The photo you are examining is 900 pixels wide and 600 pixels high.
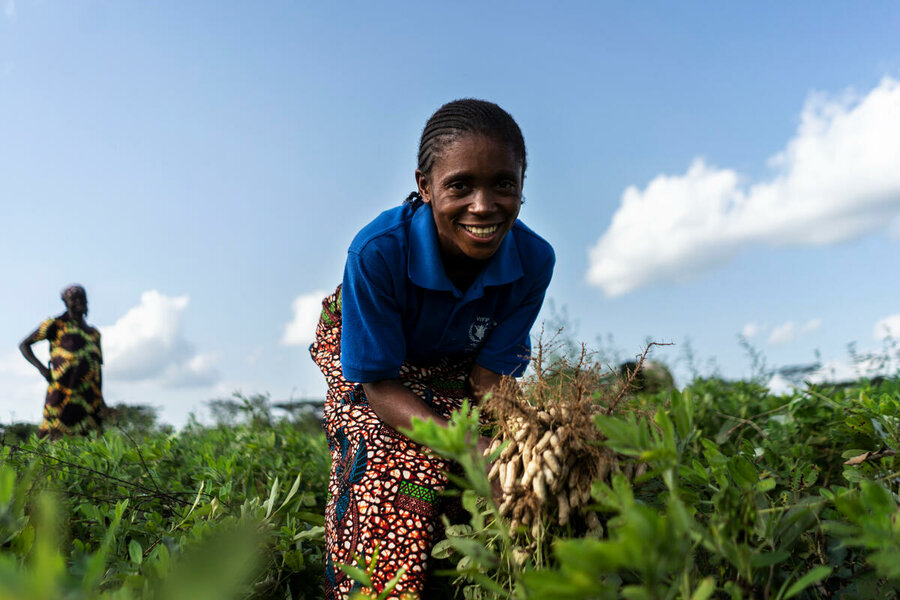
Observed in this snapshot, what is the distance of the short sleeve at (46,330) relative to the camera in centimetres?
773

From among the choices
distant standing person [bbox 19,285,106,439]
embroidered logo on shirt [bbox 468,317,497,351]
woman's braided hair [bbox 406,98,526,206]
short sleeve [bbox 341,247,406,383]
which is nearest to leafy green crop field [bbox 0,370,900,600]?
short sleeve [bbox 341,247,406,383]

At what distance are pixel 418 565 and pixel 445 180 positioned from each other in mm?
1143

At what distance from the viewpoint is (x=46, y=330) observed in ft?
25.3

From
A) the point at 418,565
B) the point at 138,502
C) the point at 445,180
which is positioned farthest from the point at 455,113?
the point at 138,502

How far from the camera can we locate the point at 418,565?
1882 millimetres

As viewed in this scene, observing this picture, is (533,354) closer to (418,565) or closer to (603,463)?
(603,463)

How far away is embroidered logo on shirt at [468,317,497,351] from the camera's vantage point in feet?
7.86

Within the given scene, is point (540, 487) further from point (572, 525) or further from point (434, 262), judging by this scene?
point (434, 262)

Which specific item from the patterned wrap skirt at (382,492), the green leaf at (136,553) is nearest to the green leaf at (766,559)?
the patterned wrap skirt at (382,492)

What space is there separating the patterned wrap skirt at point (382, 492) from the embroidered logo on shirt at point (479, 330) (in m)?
0.17

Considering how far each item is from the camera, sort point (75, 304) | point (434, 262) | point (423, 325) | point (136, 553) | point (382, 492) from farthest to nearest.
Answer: point (75, 304), point (423, 325), point (434, 262), point (382, 492), point (136, 553)

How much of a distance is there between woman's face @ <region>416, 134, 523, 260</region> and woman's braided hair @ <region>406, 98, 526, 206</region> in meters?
0.02

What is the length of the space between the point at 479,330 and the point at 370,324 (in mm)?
478

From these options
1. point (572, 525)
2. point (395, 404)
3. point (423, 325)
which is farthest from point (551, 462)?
point (423, 325)
